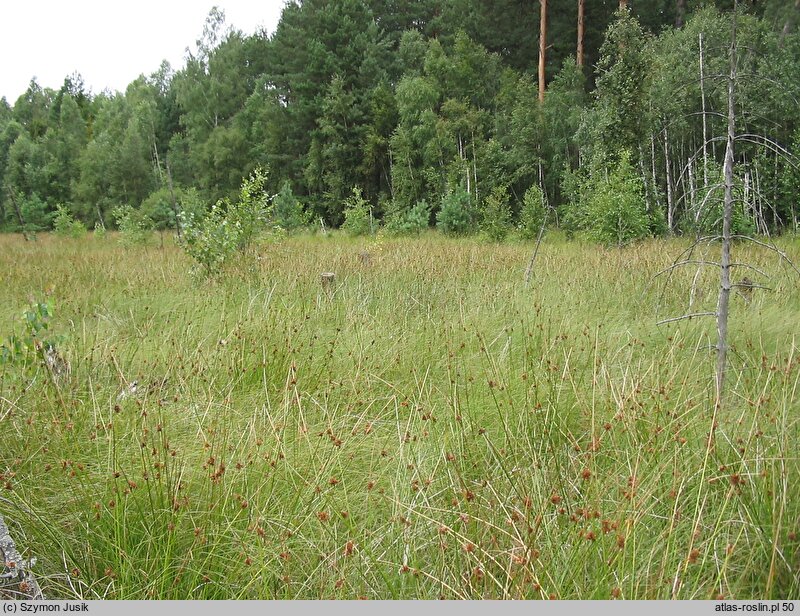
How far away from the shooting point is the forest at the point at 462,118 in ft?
48.5

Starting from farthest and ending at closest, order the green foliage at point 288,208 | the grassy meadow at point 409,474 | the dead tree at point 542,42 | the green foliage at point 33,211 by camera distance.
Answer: the green foliage at point 33,211, the green foliage at point 288,208, the dead tree at point 542,42, the grassy meadow at point 409,474

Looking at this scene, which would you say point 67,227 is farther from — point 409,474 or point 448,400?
point 409,474

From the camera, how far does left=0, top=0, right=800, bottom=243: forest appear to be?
14.8 m

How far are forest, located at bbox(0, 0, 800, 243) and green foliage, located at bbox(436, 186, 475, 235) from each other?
0.26 ft

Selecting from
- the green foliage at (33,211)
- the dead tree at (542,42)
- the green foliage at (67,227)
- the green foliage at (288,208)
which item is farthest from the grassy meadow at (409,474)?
the green foliage at (33,211)

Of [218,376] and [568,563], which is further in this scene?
[218,376]

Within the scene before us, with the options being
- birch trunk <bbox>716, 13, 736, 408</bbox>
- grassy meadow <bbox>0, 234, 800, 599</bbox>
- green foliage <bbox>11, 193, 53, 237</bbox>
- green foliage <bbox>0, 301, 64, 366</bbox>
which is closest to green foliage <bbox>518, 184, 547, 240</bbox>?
grassy meadow <bbox>0, 234, 800, 599</bbox>

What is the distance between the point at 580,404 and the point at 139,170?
34860mm

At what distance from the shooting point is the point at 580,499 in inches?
80.4

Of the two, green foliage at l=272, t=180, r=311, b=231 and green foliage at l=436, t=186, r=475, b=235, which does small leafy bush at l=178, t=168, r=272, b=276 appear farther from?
green foliage at l=272, t=180, r=311, b=231

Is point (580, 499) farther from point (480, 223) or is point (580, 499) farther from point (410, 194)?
point (410, 194)

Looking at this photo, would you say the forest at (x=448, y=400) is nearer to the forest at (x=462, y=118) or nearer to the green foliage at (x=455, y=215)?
the forest at (x=462, y=118)

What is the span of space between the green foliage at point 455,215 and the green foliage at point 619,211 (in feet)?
21.2
